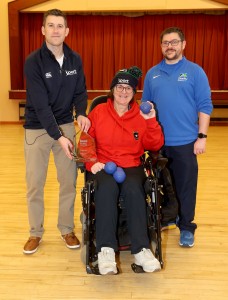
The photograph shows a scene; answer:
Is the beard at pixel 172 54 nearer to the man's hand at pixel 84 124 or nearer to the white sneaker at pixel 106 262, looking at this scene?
the man's hand at pixel 84 124

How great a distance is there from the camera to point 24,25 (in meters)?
8.48

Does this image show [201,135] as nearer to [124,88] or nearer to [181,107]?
[181,107]

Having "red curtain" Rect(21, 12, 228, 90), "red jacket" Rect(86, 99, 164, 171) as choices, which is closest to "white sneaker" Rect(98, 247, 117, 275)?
"red jacket" Rect(86, 99, 164, 171)

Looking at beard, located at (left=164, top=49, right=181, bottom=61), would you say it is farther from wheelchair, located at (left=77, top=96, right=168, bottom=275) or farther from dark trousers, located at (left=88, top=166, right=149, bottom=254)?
dark trousers, located at (left=88, top=166, right=149, bottom=254)

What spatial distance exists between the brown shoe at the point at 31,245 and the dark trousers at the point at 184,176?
104cm

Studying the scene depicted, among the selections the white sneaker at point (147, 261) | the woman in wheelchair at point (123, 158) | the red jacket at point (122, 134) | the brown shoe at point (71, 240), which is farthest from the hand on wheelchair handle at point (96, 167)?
the brown shoe at point (71, 240)

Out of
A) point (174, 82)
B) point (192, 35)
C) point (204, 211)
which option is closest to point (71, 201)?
point (174, 82)

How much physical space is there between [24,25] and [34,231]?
6775mm

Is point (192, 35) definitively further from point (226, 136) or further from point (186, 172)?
point (186, 172)

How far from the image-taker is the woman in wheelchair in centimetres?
220

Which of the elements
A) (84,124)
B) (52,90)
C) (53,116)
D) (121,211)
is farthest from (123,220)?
(52,90)

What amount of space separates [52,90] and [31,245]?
41.9 inches

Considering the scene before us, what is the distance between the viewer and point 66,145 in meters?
2.44

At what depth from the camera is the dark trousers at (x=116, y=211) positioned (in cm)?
220
